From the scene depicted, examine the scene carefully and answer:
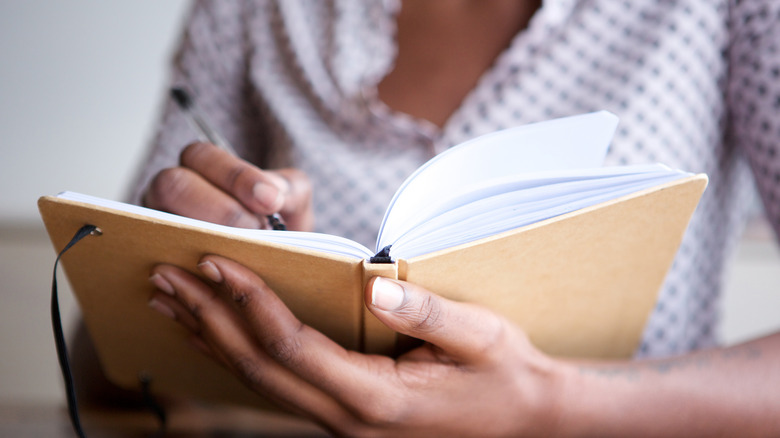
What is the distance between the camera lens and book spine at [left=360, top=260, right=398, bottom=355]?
0.35 m

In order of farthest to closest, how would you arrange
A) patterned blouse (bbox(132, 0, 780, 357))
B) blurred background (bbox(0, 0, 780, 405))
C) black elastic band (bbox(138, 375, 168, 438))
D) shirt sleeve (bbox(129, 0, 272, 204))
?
blurred background (bbox(0, 0, 780, 405)) → shirt sleeve (bbox(129, 0, 272, 204)) → patterned blouse (bbox(132, 0, 780, 357)) → black elastic band (bbox(138, 375, 168, 438))

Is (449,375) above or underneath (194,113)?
underneath

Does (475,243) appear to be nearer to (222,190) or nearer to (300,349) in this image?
(300,349)

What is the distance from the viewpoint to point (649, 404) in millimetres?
518

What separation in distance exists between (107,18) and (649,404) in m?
2.29

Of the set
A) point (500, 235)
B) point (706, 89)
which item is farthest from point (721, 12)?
point (500, 235)

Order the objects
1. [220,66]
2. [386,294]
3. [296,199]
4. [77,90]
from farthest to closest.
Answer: [77,90] < [220,66] < [296,199] < [386,294]

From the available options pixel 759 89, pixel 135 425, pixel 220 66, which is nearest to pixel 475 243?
pixel 759 89

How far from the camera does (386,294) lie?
1.14 ft

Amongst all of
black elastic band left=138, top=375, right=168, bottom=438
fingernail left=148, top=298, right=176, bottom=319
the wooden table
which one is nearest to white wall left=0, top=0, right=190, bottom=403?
the wooden table

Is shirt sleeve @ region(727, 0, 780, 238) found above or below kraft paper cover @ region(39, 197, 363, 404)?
above

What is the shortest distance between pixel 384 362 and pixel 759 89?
587 millimetres

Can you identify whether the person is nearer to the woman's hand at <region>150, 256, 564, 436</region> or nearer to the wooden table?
the woman's hand at <region>150, 256, 564, 436</region>

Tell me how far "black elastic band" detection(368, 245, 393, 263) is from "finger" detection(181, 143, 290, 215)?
0.17 metres
